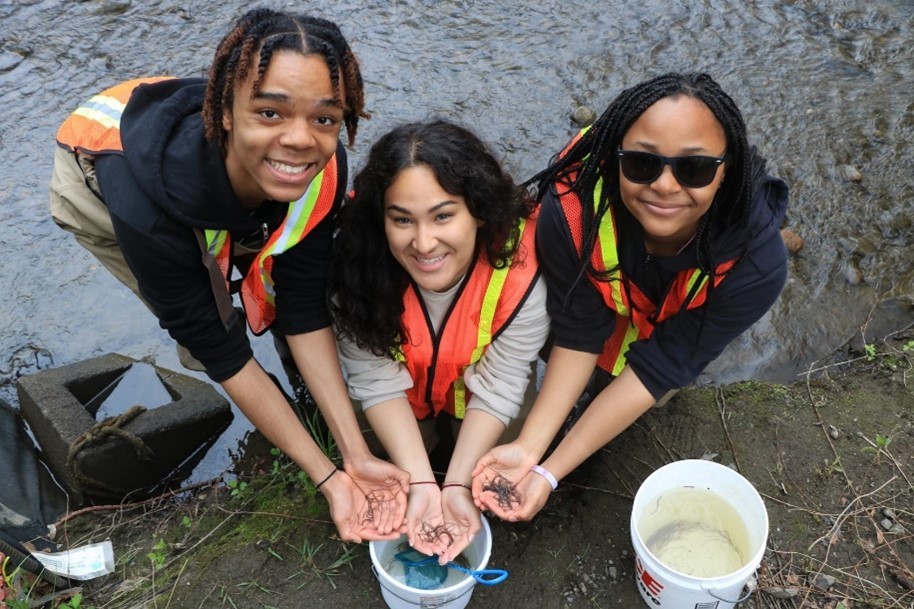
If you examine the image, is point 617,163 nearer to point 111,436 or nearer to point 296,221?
point 296,221

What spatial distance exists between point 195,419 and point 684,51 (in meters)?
3.97

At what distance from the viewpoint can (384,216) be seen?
7.71ft

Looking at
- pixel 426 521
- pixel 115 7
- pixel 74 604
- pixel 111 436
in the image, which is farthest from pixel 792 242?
pixel 115 7

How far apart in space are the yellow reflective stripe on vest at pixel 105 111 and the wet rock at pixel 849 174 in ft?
12.3

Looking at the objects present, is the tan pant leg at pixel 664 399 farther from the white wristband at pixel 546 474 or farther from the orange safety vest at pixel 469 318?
the orange safety vest at pixel 469 318

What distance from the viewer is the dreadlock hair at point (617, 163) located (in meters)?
2.00

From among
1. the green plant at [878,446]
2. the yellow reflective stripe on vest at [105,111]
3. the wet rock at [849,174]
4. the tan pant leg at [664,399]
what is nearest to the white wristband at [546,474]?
the tan pant leg at [664,399]

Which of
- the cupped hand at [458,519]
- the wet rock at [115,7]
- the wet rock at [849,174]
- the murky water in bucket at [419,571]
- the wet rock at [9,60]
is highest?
the wet rock at [115,7]

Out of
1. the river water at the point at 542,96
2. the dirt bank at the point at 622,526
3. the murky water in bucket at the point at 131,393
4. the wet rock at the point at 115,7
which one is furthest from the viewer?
the wet rock at the point at 115,7

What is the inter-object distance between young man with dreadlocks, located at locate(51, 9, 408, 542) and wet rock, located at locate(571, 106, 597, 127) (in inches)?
94.7

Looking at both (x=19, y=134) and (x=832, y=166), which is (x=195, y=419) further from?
(x=832, y=166)

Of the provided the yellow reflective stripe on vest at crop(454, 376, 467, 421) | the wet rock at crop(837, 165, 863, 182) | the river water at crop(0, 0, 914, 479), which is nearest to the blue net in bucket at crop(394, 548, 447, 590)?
the yellow reflective stripe on vest at crop(454, 376, 467, 421)

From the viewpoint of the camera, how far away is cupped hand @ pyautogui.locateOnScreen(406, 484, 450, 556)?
237cm

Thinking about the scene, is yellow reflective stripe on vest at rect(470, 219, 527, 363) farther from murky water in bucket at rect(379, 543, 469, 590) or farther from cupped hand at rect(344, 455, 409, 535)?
murky water in bucket at rect(379, 543, 469, 590)
